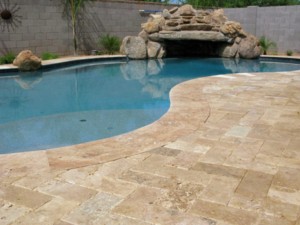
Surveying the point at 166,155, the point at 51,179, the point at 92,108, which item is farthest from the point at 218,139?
the point at 92,108

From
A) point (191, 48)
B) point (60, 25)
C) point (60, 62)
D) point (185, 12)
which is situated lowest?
point (60, 62)

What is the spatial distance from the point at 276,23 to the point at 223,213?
527 inches

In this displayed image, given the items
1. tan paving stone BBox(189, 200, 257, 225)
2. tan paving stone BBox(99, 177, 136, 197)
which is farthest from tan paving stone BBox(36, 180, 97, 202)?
tan paving stone BBox(189, 200, 257, 225)

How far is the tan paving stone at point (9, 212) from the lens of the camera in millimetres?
2203

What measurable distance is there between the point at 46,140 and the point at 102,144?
1.20m

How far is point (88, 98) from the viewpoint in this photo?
702 centimetres

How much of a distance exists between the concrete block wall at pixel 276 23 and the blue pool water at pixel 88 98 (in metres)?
2.27

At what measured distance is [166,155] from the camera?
10.9ft

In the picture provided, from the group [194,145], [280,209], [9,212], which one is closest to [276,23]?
[194,145]

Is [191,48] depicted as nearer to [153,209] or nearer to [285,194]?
[285,194]

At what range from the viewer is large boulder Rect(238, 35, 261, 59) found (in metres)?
12.6

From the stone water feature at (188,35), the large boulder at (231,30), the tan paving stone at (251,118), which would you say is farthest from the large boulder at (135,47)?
the tan paving stone at (251,118)

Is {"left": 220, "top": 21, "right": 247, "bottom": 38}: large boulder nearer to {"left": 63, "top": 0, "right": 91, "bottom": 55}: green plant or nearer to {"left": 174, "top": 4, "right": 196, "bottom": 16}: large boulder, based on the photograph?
{"left": 174, "top": 4, "right": 196, "bottom": 16}: large boulder

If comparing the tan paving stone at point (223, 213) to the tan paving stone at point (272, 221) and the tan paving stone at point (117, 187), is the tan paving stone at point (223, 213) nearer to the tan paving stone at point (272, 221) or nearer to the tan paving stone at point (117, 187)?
the tan paving stone at point (272, 221)
